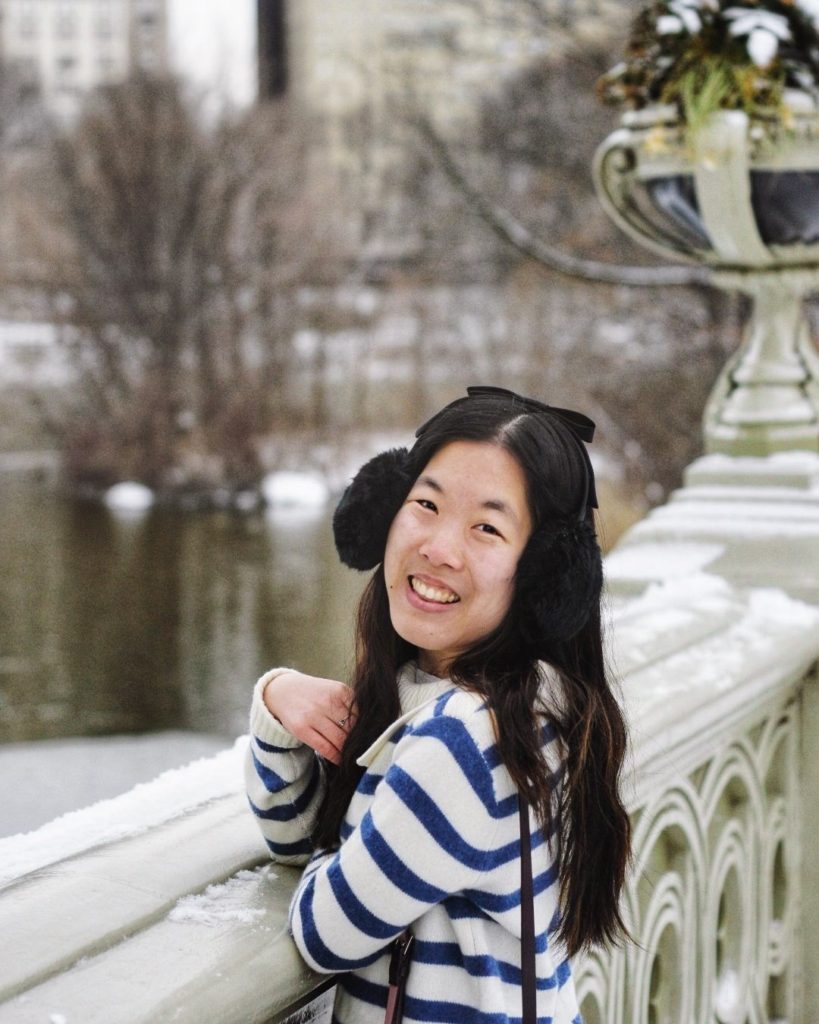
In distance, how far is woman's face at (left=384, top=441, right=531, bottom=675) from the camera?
1.50 meters

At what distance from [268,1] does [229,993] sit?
40112 millimetres

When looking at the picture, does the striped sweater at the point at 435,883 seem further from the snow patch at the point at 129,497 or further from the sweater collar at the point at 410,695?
the snow patch at the point at 129,497

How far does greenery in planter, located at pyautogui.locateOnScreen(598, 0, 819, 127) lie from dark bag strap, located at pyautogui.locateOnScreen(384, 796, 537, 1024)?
7.10 feet

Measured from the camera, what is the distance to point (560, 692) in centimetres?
150

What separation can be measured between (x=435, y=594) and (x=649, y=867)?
0.80 meters

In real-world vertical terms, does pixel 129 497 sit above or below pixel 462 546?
below

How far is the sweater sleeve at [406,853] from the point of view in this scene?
1342 millimetres

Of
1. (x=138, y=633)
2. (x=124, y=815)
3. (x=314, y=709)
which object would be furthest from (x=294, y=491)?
(x=314, y=709)

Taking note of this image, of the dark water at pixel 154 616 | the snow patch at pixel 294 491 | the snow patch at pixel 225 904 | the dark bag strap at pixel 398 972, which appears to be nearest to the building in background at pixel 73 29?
the snow patch at pixel 294 491

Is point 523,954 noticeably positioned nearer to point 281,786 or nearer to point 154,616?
point 281,786

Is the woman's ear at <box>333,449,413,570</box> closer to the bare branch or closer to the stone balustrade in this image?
the stone balustrade

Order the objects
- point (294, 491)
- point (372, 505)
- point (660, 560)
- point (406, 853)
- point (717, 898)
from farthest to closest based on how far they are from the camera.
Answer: point (294, 491)
point (660, 560)
point (717, 898)
point (372, 505)
point (406, 853)

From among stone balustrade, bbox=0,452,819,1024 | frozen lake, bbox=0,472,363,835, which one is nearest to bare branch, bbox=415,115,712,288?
frozen lake, bbox=0,472,363,835

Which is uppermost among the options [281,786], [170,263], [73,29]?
[73,29]
